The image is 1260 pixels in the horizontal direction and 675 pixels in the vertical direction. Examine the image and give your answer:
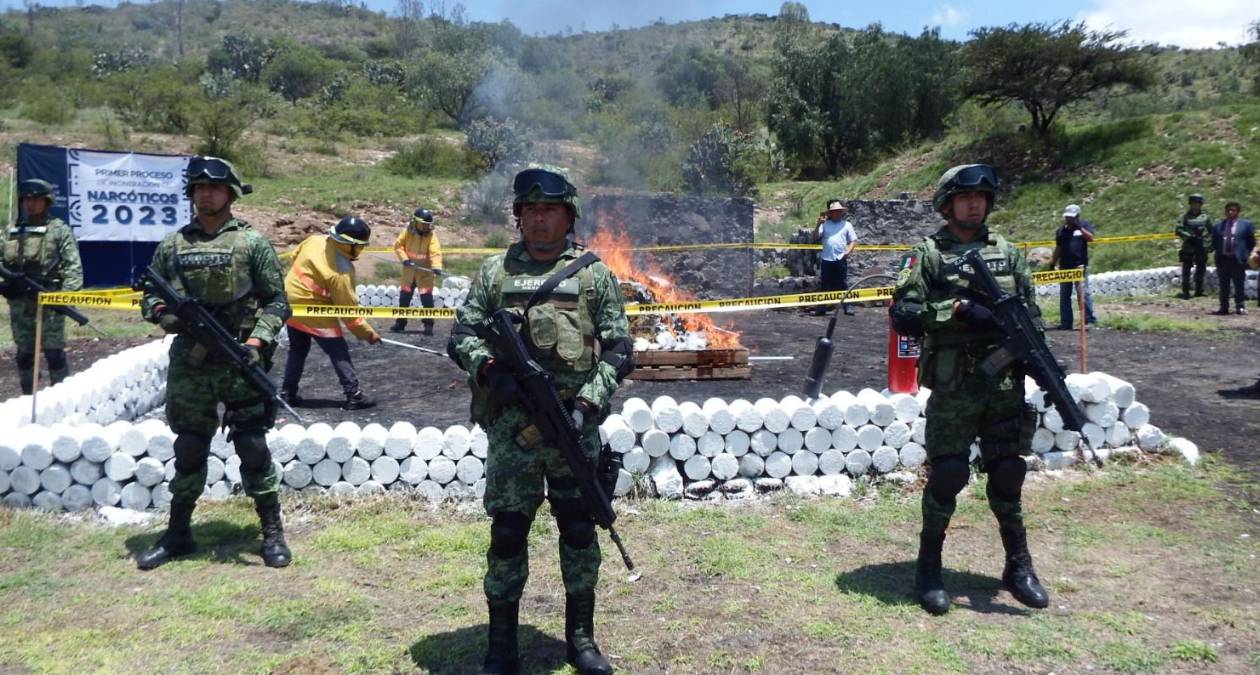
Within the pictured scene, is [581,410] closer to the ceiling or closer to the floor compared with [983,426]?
closer to the ceiling

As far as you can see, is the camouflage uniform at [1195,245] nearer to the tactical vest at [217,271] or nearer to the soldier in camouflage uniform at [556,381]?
the soldier in camouflage uniform at [556,381]

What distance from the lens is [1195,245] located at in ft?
52.9

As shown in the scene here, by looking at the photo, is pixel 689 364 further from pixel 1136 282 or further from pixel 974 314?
pixel 1136 282

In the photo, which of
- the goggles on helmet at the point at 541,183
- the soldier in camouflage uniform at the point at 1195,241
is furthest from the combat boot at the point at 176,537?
the soldier in camouflage uniform at the point at 1195,241

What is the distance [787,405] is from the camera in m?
6.28

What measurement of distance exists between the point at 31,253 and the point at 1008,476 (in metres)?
7.43

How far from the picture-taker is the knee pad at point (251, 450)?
16.6 ft

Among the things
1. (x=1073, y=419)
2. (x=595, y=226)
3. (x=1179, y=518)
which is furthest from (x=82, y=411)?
(x=595, y=226)

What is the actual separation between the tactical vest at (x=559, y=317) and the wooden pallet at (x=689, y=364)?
207 inches

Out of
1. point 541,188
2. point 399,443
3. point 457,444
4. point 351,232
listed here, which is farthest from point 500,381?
point 351,232

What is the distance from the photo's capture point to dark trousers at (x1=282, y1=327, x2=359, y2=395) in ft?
26.5

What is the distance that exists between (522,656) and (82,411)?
15.1 feet

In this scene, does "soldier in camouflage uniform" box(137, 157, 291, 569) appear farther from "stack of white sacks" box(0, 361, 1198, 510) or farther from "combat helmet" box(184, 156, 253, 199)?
"stack of white sacks" box(0, 361, 1198, 510)

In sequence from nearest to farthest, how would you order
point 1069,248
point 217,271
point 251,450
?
point 217,271, point 251,450, point 1069,248
